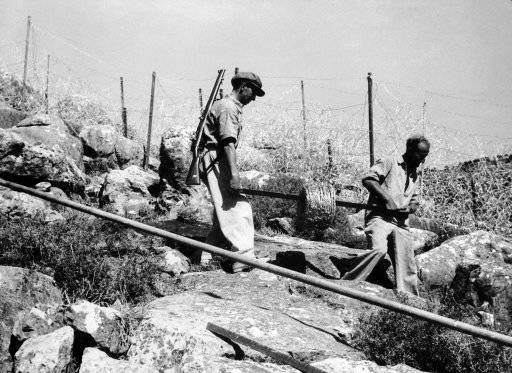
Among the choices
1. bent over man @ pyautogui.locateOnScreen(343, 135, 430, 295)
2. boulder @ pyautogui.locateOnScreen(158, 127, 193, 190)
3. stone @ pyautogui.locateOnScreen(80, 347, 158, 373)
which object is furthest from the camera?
boulder @ pyautogui.locateOnScreen(158, 127, 193, 190)

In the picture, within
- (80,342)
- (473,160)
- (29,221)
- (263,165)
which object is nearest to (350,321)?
(80,342)

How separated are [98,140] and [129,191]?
172 inches

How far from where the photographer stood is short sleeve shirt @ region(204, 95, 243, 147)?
558 cm

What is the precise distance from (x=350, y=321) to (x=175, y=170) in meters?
7.32

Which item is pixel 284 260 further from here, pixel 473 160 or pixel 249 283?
pixel 473 160

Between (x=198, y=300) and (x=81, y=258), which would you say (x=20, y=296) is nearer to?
(x=81, y=258)

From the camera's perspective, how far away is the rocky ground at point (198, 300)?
11.0 ft

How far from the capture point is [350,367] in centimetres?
330

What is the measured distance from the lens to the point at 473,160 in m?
12.8

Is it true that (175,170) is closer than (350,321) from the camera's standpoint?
No

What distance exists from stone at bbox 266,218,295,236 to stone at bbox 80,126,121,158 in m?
6.74

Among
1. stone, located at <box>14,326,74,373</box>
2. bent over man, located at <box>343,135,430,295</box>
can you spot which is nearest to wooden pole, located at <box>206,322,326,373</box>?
stone, located at <box>14,326,74,373</box>

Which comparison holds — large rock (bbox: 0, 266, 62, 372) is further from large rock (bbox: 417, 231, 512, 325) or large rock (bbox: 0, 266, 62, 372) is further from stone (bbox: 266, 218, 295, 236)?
stone (bbox: 266, 218, 295, 236)

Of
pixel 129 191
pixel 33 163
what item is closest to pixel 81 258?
pixel 33 163
